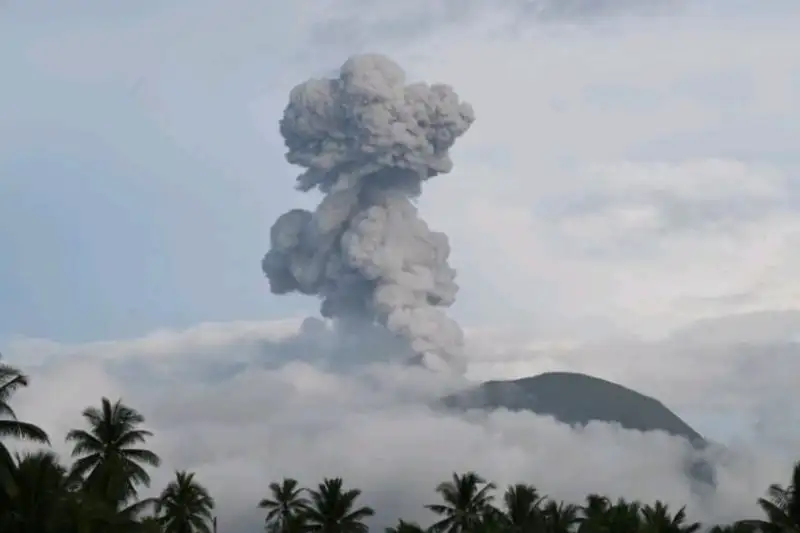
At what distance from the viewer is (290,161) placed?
472ft

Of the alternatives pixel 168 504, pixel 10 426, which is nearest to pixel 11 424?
pixel 10 426

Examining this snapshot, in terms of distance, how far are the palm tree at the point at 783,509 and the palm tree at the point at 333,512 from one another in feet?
76.1

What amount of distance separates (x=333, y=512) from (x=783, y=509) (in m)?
26.2

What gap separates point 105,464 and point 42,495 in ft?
41.7

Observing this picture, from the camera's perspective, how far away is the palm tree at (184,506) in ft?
251

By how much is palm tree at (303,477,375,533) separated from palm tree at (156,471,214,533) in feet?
20.0

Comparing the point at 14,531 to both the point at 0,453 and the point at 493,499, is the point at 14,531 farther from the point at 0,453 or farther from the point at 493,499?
the point at 493,499

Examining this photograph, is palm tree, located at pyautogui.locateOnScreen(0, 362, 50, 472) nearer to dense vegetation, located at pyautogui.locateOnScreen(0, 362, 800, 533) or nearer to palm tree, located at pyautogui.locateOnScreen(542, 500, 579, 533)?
dense vegetation, located at pyautogui.locateOnScreen(0, 362, 800, 533)

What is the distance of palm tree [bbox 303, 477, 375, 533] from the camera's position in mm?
79500

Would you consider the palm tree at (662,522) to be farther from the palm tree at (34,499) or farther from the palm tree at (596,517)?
the palm tree at (34,499)

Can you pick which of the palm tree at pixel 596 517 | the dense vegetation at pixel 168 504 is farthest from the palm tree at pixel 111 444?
the palm tree at pixel 596 517

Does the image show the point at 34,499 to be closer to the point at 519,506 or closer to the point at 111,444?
the point at 111,444

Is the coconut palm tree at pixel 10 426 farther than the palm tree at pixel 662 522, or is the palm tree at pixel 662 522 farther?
the palm tree at pixel 662 522

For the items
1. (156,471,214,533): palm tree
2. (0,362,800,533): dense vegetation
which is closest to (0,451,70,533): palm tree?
(0,362,800,533): dense vegetation
